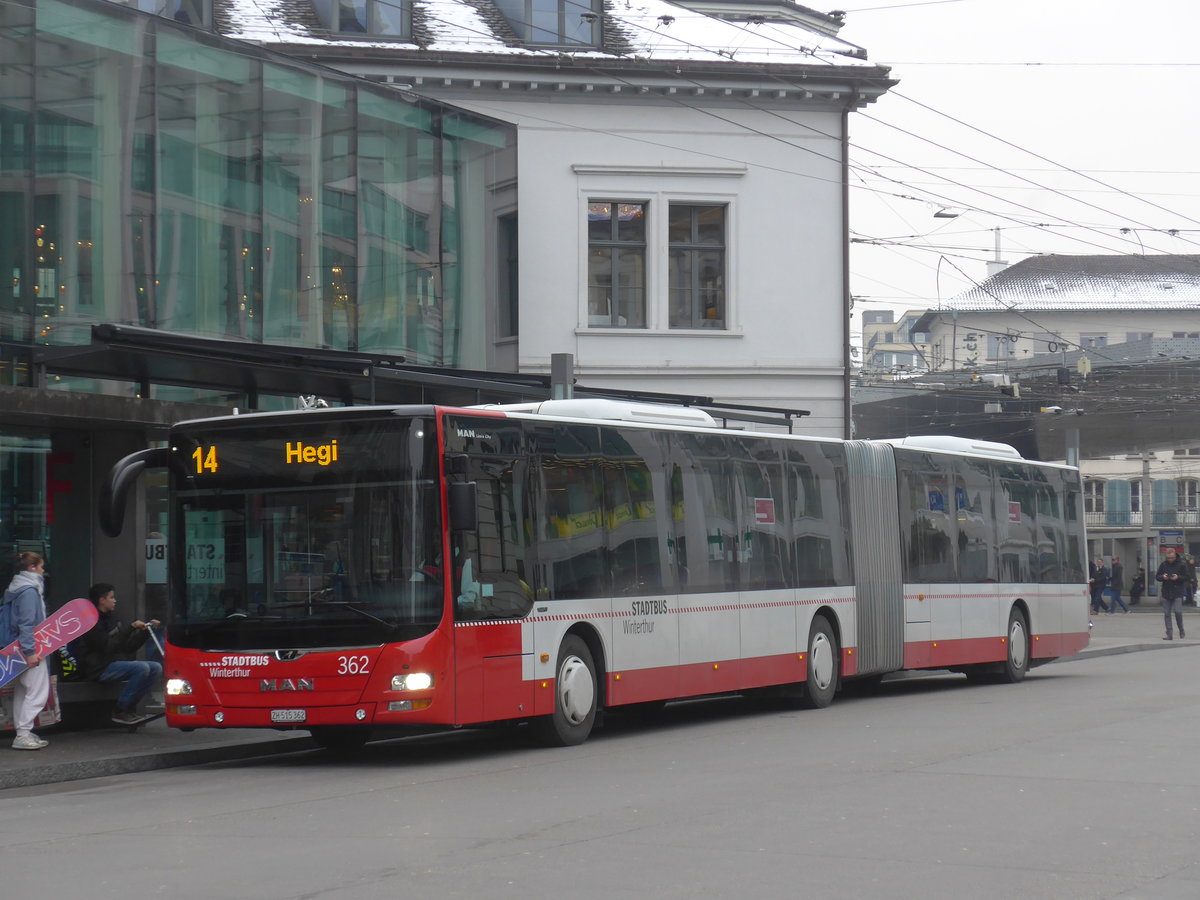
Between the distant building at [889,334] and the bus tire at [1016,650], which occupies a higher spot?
the distant building at [889,334]

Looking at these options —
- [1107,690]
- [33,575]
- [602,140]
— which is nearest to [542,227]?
[602,140]

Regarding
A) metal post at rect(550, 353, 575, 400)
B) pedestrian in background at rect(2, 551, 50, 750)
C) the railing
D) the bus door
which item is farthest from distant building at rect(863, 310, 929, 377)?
pedestrian in background at rect(2, 551, 50, 750)

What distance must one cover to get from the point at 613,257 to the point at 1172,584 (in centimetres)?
1458

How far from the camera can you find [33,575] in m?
14.7

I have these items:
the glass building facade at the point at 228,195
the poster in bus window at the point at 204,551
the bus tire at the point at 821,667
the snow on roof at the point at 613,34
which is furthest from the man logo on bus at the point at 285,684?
the snow on roof at the point at 613,34

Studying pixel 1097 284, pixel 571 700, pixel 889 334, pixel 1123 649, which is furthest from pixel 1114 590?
pixel 889 334

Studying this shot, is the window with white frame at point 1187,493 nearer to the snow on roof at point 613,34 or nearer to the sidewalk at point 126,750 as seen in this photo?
the snow on roof at point 613,34

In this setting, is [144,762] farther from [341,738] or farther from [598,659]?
[598,659]

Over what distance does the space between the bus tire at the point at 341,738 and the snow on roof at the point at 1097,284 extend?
8823 cm

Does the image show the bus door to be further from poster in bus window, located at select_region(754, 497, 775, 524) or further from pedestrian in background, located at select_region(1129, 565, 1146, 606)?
pedestrian in background, located at select_region(1129, 565, 1146, 606)

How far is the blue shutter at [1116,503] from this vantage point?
90000 mm

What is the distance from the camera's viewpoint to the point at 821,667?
62.8ft

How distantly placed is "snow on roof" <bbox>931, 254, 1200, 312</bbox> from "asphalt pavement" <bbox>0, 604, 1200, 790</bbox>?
88.1 m

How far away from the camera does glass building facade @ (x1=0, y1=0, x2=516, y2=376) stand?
18719 mm
